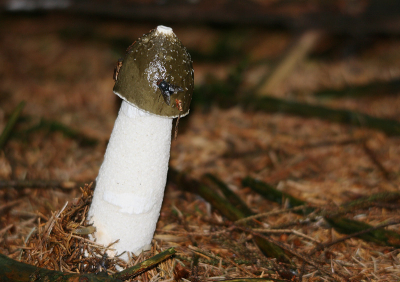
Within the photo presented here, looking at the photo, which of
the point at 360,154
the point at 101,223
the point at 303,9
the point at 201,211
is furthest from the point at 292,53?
the point at 101,223

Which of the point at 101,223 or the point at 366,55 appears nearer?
the point at 101,223

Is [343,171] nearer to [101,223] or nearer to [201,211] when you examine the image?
[201,211]

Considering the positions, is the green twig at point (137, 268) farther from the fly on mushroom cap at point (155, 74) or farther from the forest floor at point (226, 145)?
the fly on mushroom cap at point (155, 74)

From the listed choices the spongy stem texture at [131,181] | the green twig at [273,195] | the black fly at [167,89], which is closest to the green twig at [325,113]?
the green twig at [273,195]

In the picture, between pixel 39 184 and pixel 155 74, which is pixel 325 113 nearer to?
pixel 155 74

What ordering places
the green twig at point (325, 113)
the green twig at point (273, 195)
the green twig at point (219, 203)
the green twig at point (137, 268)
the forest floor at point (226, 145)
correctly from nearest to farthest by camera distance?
the green twig at point (137, 268) < the green twig at point (219, 203) < the forest floor at point (226, 145) < the green twig at point (273, 195) < the green twig at point (325, 113)

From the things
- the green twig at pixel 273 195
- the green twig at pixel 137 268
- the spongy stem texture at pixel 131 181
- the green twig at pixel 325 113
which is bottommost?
the green twig at pixel 137 268

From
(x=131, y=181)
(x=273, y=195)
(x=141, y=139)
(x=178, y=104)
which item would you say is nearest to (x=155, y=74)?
(x=178, y=104)
